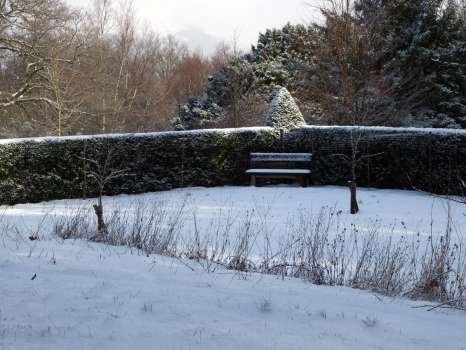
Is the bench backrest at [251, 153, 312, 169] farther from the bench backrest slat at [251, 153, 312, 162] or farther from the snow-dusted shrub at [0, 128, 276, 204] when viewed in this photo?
the snow-dusted shrub at [0, 128, 276, 204]

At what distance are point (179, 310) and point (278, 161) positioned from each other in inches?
425

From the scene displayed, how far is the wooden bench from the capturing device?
12.8 metres

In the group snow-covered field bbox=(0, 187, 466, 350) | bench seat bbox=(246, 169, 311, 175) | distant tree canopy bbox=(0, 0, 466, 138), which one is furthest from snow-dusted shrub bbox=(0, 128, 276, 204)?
snow-covered field bbox=(0, 187, 466, 350)

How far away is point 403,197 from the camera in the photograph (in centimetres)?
1077

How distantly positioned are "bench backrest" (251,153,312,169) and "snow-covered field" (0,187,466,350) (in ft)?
29.8

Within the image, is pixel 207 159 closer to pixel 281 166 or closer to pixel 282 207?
pixel 281 166

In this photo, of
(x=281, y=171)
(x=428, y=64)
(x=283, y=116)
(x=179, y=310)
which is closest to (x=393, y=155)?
(x=281, y=171)

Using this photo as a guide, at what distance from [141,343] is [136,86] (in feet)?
83.7

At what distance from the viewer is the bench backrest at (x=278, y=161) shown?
13234 mm

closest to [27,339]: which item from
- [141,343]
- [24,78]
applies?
[141,343]

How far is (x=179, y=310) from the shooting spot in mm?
2809

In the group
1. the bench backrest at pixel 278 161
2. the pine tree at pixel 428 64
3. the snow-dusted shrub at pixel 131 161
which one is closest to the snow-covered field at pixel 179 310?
the snow-dusted shrub at pixel 131 161

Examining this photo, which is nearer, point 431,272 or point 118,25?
point 431,272

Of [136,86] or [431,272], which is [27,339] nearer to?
[431,272]
